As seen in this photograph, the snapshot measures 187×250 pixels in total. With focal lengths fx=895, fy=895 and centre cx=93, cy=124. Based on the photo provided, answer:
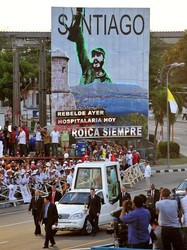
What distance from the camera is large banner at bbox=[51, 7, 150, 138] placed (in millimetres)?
55812

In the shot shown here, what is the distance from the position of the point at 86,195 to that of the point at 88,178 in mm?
1659

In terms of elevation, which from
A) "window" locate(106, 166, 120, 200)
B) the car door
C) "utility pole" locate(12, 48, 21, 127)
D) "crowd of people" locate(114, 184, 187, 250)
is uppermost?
"utility pole" locate(12, 48, 21, 127)

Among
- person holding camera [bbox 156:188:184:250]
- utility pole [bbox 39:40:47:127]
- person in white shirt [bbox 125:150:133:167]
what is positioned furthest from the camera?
utility pole [bbox 39:40:47:127]

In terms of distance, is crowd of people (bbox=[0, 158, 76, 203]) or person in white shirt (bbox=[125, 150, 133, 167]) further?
person in white shirt (bbox=[125, 150, 133, 167])

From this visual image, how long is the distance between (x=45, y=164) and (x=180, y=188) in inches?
471

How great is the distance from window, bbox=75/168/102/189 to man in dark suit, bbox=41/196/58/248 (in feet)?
16.2

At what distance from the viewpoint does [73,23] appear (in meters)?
56.4

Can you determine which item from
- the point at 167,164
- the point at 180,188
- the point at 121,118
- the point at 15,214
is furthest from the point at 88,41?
the point at 180,188

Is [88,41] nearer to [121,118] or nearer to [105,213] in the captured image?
[121,118]

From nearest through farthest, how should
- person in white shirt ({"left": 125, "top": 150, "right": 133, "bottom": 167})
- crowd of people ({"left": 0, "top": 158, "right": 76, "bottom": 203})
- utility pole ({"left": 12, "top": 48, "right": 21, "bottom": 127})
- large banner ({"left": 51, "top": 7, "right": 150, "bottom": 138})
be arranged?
crowd of people ({"left": 0, "top": 158, "right": 76, "bottom": 203}), person in white shirt ({"left": 125, "top": 150, "right": 133, "bottom": 167}), utility pole ({"left": 12, "top": 48, "right": 21, "bottom": 127}), large banner ({"left": 51, "top": 7, "right": 150, "bottom": 138})

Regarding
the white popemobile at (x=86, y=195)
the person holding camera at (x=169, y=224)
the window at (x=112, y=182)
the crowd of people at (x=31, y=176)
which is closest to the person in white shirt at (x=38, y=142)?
the crowd of people at (x=31, y=176)

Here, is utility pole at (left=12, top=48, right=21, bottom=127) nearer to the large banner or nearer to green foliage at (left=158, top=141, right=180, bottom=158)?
the large banner

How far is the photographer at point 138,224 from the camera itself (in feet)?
53.6

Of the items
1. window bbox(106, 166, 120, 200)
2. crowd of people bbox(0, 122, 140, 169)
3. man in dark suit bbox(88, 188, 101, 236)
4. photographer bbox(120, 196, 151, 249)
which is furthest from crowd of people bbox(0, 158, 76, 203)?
photographer bbox(120, 196, 151, 249)
